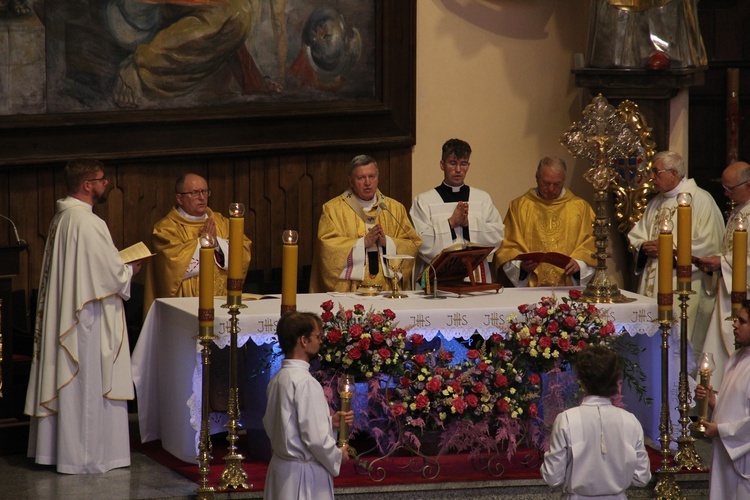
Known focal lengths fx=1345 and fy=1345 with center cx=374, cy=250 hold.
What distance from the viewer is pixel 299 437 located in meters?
5.05

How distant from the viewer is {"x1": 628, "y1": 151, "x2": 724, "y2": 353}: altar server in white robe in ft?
27.6

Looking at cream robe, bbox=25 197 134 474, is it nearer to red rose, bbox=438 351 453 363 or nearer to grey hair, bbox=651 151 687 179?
red rose, bbox=438 351 453 363

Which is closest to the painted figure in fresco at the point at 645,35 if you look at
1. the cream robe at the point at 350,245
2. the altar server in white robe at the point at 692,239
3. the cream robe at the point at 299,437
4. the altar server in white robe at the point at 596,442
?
the altar server in white robe at the point at 692,239

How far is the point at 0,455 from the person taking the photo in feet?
24.3

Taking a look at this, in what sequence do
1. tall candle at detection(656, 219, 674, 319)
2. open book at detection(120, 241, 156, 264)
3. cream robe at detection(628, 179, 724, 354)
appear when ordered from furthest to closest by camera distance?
cream robe at detection(628, 179, 724, 354) < open book at detection(120, 241, 156, 264) < tall candle at detection(656, 219, 674, 319)

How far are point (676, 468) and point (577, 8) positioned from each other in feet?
14.6

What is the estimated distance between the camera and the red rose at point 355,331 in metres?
6.50

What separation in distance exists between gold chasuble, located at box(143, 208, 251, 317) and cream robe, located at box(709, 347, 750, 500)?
10.5 ft

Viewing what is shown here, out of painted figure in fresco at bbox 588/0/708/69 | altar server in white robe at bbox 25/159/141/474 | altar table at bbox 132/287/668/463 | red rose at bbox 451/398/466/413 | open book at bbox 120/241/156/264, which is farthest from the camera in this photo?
painted figure in fresco at bbox 588/0/708/69

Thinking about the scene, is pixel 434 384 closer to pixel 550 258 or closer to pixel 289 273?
pixel 289 273

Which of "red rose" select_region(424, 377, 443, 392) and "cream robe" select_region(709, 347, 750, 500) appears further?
"red rose" select_region(424, 377, 443, 392)

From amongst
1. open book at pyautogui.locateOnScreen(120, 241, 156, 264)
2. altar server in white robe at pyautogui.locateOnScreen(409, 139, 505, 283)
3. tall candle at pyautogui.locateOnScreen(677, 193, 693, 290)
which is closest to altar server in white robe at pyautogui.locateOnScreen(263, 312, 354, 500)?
tall candle at pyautogui.locateOnScreen(677, 193, 693, 290)

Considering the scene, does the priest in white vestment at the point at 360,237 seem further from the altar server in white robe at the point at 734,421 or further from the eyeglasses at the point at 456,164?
the altar server in white robe at the point at 734,421

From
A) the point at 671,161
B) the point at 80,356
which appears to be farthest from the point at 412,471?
the point at 671,161
